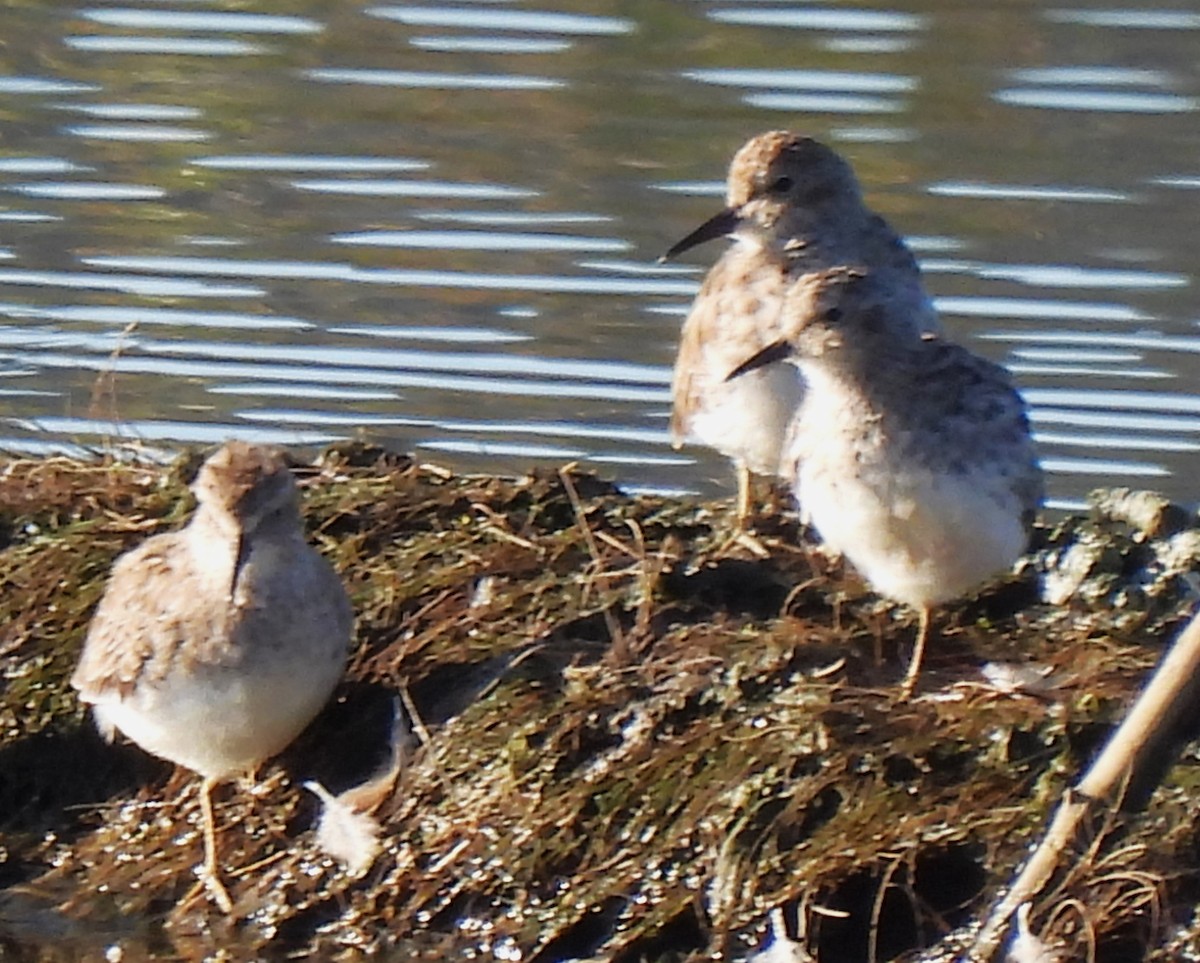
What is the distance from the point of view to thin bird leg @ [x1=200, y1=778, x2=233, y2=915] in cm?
793

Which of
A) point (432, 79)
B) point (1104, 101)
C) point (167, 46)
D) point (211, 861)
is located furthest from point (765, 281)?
point (167, 46)

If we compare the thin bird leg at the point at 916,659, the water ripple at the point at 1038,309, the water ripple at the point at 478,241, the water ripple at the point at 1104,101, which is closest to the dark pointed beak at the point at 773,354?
the thin bird leg at the point at 916,659

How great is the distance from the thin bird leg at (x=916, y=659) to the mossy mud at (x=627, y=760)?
0.18ft

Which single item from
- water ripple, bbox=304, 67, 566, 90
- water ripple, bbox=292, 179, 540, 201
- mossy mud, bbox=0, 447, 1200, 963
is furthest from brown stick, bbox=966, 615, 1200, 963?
water ripple, bbox=304, 67, 566, 90

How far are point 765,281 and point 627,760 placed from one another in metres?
1.77

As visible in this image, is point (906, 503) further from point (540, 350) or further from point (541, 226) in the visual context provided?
point (541, 226)

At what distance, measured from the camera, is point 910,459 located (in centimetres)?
754

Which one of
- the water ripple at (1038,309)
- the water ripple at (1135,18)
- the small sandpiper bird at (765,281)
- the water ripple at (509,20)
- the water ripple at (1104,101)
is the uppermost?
the small sandpiper bird at (765,281)

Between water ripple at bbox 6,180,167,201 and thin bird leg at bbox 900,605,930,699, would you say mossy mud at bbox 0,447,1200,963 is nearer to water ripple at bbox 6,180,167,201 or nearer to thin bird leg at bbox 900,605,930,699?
thin bird leg at bbox 900,605,930,699

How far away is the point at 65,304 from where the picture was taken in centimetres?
1235

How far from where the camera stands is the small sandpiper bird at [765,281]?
855 cm

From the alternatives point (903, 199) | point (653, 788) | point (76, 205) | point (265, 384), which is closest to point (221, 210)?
point (76, 205)

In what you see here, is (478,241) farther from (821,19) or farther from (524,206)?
(821,19)

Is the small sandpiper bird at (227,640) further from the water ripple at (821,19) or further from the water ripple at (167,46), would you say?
the water ripple at (821,19)
